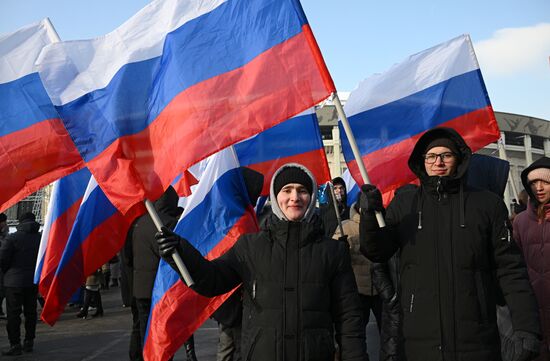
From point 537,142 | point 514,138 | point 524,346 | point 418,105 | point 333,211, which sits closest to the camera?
point 524,346

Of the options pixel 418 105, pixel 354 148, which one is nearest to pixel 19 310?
pixel 418 105

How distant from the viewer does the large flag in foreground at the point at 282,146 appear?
6.74m

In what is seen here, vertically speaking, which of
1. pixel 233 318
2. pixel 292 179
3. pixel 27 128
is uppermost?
pixel 27 128

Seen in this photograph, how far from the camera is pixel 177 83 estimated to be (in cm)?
412

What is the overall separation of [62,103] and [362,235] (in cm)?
213

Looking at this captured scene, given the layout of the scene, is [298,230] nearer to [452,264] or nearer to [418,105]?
[452,264]

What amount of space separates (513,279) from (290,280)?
111 centimetres

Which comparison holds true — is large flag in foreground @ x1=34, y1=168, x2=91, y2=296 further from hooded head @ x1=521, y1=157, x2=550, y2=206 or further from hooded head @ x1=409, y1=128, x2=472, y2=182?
hooded head @ x1=521, y1=157, x2=550, y2=206

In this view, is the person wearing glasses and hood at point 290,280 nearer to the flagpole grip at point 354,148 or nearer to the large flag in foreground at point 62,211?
the flagpole grip at point 354,148

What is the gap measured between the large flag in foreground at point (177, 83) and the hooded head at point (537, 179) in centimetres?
163

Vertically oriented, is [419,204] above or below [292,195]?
below

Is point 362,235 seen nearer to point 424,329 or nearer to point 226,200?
point 424,329

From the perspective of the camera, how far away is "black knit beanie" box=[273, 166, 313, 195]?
10.5 ft

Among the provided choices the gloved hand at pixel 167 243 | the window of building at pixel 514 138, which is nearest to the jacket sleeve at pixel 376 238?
the gloved hand at pixel 167 243
